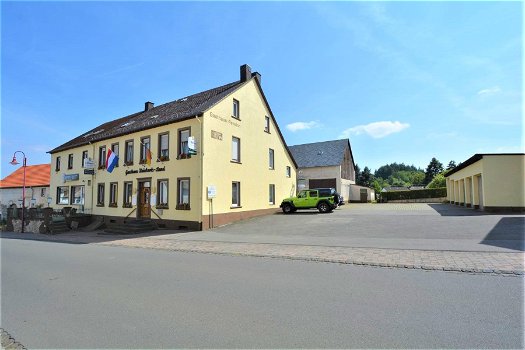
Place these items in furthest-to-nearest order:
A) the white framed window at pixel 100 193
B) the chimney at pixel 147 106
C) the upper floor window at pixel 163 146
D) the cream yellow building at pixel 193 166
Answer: the chimney at pixel 147 106 → the white framed window at pixel 100 193 → the upper floor window at pixel 163 146 → the cream yellow building at pixel 193 166

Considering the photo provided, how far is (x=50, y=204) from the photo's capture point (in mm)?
29922

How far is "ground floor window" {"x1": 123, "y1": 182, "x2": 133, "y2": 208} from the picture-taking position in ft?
71.4

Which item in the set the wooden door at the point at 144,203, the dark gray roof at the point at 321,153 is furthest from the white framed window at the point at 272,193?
the dark gray roof at the point at 321,153

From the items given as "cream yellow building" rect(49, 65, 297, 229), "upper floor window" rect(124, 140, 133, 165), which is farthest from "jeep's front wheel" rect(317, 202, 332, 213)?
"upper floor window" rect(124, 140, 133, 165)

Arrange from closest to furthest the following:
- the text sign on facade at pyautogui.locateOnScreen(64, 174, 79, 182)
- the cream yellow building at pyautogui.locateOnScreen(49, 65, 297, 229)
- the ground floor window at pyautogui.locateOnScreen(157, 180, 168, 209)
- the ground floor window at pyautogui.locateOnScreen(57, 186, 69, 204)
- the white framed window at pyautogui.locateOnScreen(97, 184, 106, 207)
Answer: the cream yellow building at pyautogui.locateOnScreen(49, 65, 297, 229), the ground floor window at pyautogui.locateOnScreen(157, 180, 168, 209), the white framed window at pyautogui.locateOnScreen(97, 184, 106, 207), the text sign on facade at pyautogui.locateOnScreen(64, 174, 79, 182), the ground floor window at pyautogui.locateOnScreen(57, 186, 69, 204)

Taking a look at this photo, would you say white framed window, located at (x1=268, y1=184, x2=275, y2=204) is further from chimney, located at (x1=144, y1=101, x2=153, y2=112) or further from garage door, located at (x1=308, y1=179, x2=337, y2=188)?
garage door, located at (x1=308, y1=179, x2=337, y2=188)

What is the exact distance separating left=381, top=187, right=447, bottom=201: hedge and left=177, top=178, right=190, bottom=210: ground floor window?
3373cm

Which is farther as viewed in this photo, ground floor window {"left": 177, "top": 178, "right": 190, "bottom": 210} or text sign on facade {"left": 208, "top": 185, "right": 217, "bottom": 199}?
ground floor window {"left": 177, "top": 178, "right": 190, "bottom": 210}

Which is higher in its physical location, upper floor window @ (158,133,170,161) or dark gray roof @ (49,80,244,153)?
dark gray roof @ (49,80,244,153)

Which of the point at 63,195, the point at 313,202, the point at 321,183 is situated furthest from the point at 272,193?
the point at 63,195

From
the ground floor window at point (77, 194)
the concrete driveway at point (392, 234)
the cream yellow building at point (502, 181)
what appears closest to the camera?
the concrete driveway at point (392, 234)

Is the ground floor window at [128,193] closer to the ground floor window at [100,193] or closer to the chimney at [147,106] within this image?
the ground floor window at [100,193]

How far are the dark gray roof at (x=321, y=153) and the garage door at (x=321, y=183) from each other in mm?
1986

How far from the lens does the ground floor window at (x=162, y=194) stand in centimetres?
1955
